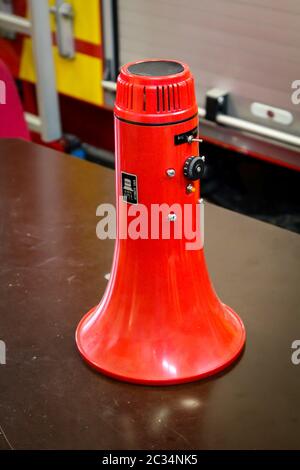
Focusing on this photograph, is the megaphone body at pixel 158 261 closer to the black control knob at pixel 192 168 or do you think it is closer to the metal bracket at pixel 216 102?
the black control knob at pixel 192 168

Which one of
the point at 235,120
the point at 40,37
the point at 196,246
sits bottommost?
the point at 235,120

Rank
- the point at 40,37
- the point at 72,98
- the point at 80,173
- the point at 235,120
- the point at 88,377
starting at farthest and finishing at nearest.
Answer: the point at 72,98 → the point at 40,37 → the point at 235,120 → the point at 80,173 → the point at 88,377

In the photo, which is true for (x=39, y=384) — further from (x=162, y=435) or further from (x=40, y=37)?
(x=40, y=37)

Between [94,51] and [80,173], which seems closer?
[80,173]

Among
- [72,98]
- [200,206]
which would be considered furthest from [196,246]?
[72,98]

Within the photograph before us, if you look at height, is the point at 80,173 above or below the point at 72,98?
above

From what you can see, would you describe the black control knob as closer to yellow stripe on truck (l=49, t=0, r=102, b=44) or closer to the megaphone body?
the megaphone body

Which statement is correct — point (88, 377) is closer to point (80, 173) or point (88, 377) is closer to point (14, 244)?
point (14, 244)

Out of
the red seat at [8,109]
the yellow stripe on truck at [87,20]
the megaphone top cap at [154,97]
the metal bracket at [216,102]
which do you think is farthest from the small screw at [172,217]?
the yellow stripe on truck at [87,20]

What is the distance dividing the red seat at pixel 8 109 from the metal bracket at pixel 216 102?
67 centimetres

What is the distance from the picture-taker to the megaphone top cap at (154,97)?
28.6 inches

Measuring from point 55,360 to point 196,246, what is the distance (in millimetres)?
233

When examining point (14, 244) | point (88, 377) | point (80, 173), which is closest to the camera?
point (88, 377)

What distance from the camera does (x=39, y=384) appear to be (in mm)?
819
